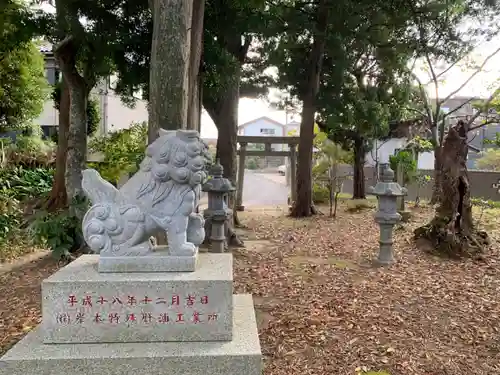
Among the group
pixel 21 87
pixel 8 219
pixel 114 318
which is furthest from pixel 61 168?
pixel 114 318

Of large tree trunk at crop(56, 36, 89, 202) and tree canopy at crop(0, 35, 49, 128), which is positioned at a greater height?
tree canopy at crop(0, 35, 49, 128)

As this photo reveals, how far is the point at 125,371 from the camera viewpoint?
2588 millimetres

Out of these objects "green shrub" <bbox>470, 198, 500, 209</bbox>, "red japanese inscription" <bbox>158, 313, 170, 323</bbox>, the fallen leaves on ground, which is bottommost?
the fallen leaves on ground

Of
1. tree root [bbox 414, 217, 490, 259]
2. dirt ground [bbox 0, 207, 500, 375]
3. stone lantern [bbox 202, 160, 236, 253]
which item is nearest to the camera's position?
dirt ground [bbox 0, 207, 500, 375]

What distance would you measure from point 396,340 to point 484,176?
58.5 feet

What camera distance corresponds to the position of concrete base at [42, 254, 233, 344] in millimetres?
2709

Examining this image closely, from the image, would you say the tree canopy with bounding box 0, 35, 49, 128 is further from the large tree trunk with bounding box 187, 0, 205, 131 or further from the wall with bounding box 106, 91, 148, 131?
the large tree trunk with bounding box 187, 0, 205, 131

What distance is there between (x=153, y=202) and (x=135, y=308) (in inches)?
27.7

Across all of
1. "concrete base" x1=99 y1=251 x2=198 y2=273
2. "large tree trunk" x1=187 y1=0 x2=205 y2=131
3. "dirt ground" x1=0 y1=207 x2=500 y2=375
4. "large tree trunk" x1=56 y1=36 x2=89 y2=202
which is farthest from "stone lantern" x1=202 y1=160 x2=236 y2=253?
"concrete base" x1=99 y1=251 x2=198 y2=273

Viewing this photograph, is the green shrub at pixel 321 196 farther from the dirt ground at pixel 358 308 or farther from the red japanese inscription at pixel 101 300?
the red japanese inscription at pixel 101 300

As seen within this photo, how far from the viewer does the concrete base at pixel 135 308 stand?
2709 mm

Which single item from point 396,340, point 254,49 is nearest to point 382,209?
point 396,340

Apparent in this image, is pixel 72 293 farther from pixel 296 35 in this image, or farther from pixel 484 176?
pixel 484 176

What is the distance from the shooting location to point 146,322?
2.75m
